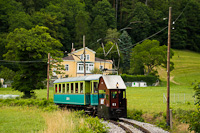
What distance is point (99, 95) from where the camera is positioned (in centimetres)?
2559

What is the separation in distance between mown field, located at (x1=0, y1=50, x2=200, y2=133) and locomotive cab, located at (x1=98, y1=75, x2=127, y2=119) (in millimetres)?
1828

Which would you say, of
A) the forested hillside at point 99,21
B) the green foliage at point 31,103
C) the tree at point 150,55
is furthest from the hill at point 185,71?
the green foliage at point 31,103

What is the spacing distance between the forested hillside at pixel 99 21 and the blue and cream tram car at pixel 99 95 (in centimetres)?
6386

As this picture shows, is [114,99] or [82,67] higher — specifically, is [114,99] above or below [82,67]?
below

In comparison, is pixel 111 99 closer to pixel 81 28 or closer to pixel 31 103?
pixel 31 103

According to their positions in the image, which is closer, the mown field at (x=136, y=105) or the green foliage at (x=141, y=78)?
the mown field at (x=136, y=105)

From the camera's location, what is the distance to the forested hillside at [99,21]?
105562 mm

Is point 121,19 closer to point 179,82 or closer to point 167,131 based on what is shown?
point 179,82

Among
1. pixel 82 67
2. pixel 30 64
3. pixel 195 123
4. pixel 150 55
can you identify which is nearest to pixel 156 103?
pixel 195 123

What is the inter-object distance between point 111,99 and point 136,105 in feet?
26.8

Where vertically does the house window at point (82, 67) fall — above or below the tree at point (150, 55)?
below

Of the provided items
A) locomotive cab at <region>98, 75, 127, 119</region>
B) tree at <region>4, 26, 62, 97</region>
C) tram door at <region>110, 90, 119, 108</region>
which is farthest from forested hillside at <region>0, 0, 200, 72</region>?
tram door at <region>110, 90, 119, 108</region>

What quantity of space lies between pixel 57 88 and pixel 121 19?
108m

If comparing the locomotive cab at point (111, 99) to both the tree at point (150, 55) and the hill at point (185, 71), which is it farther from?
the hill at point (185, 71)
